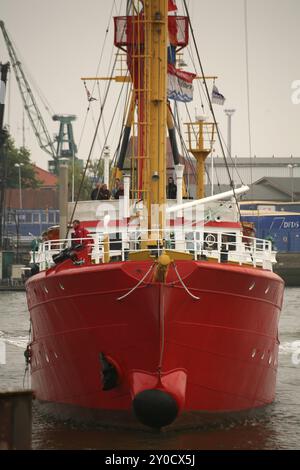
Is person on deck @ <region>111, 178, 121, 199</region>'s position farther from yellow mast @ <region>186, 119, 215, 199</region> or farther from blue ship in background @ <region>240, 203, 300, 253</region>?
blue ship in background @ <region>240, 203, 300, 253</region>

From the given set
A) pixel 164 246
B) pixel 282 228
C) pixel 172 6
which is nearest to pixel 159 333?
pixel 164 246

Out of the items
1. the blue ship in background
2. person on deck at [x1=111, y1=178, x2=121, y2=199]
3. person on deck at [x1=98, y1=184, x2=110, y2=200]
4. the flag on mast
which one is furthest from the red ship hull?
the blue ship in background

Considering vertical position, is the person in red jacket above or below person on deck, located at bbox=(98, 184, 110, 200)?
below

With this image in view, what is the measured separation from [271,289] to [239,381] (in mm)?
2448

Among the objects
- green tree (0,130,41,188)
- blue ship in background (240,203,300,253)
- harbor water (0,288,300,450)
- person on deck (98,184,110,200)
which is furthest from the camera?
green tree (0,130,41,188)

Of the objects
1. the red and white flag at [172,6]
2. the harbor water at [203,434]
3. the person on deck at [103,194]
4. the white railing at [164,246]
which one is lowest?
the harbor water at [203,434]

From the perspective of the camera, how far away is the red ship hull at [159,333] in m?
24.6

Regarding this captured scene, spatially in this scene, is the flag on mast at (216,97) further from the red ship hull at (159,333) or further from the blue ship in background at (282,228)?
the blue ship in background at (282,228)

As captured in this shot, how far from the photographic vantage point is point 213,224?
102ft

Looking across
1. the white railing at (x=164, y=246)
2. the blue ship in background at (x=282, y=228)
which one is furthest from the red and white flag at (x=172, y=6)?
the blue ship in background at (x=282, y=228)

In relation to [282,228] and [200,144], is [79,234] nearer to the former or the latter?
[200,144]

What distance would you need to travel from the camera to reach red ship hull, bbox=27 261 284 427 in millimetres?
24625

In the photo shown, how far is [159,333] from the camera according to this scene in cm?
2459
